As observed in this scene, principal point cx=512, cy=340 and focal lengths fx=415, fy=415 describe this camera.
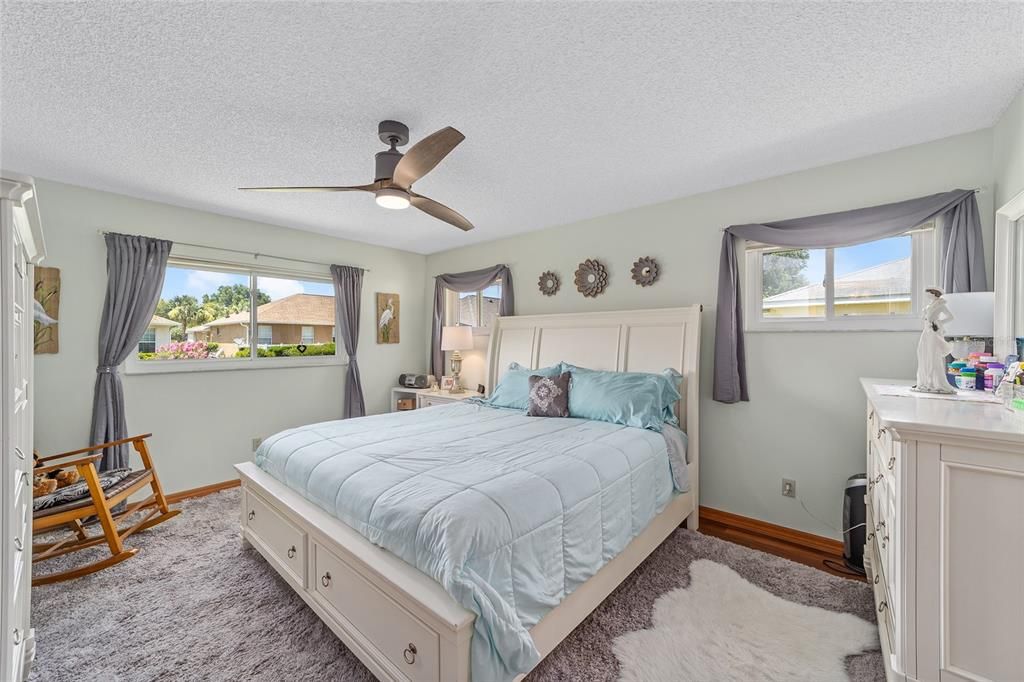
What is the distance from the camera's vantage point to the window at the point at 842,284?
2.51 m

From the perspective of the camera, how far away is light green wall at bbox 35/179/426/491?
3066 mm

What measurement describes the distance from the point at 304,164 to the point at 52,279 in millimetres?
2124

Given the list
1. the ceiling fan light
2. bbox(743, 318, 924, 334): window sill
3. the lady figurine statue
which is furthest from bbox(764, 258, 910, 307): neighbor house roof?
the ceiling fan light

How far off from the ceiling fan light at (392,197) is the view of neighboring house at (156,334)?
269cm

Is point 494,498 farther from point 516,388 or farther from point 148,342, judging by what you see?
point 148,342

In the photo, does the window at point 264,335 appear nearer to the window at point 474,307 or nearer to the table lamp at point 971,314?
the window at point 474,307

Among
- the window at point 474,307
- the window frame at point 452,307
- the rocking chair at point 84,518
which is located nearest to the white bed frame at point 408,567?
the rocking chair at point 84,518

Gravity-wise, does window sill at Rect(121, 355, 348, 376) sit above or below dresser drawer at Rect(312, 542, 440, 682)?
above

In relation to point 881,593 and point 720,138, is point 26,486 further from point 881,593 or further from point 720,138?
point 720,138

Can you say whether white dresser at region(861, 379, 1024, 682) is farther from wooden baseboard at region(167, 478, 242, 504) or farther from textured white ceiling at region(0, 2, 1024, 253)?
wooden baseboard at region(167, 478, 242, 504)

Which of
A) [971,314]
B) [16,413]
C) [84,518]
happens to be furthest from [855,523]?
[84,518]

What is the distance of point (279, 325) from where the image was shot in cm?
431

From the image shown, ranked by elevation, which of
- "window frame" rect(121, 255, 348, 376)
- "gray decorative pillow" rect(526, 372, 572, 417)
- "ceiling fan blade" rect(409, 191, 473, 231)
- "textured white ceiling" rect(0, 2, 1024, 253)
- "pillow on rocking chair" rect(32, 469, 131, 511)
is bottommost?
"pillow on rocking chair" rect(32, 469, 131, 511)

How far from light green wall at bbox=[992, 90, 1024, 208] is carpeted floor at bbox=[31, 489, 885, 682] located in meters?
2.12
